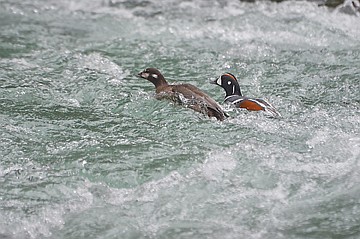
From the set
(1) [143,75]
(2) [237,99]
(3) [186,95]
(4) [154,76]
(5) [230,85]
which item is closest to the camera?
(3) [186,95]

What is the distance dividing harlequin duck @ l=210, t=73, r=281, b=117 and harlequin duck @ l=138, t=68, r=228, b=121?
0.84 ft

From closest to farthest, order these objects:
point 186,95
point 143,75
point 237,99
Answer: point 186,95
point 237,99
point 143,75

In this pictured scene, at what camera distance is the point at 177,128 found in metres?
6.60

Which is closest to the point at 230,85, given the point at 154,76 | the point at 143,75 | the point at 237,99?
the point at 237,99

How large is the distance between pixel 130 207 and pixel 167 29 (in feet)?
15.5

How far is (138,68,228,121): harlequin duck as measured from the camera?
6.86m

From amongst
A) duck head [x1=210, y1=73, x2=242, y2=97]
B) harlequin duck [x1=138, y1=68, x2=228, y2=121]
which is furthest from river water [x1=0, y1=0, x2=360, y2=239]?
duck head [x1=210, y1=73, x2=242, y2=97]

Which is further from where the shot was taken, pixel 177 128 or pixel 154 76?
pixel 154 76

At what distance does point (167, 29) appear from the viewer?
9625mm

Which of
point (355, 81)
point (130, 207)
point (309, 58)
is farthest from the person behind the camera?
point (309, 58)

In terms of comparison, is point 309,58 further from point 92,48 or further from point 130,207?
point 130,207

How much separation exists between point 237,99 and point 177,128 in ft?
2.93

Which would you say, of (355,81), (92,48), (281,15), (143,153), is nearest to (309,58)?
(355,81)

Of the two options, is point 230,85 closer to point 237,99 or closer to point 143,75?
point 237,99
